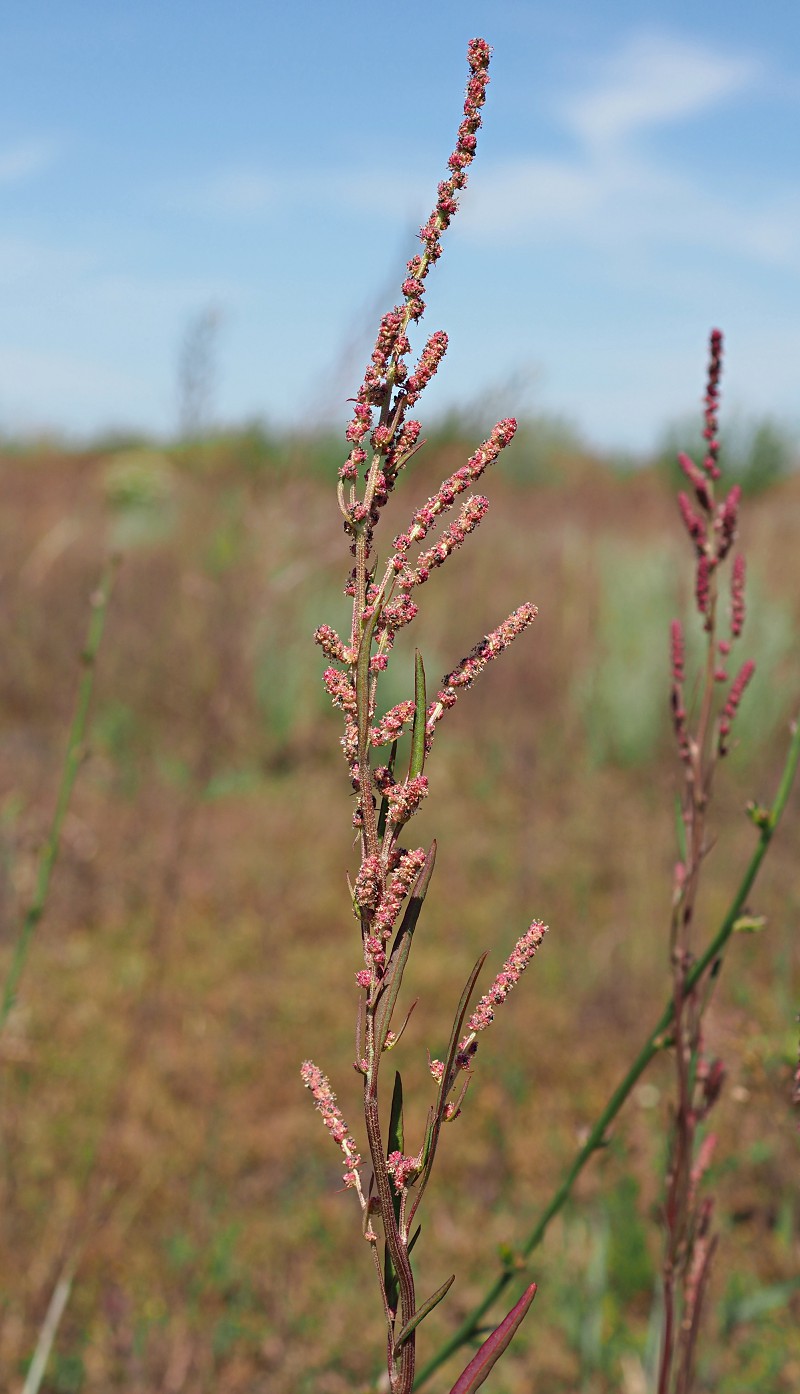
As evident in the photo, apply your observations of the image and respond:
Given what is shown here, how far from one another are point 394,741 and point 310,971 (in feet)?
14.5

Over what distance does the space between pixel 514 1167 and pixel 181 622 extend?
18.4ft

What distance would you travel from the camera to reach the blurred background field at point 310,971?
9.18 feet

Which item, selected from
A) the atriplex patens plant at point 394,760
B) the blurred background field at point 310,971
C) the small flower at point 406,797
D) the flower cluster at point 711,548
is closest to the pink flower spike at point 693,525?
the flower cluster at point 711,548

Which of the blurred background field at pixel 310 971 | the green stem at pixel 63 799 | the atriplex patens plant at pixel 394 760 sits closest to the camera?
the atriplex patens plant at pixel 394 760

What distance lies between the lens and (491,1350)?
64 centimetres

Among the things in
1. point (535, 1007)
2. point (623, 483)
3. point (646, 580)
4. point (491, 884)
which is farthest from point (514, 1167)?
point (623, 483)

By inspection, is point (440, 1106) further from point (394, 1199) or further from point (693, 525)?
point (693, 525)

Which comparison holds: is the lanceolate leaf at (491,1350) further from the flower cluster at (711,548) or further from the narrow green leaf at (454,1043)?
the flower cluster at (711,548)

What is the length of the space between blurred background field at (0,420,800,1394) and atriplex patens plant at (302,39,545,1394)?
30.7 inches

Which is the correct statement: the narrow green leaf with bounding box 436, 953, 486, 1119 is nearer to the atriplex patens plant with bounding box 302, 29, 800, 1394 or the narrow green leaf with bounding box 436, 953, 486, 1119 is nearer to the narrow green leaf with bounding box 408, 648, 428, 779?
the atriplex patens plant with bounding box 302, 29, 800, 1394

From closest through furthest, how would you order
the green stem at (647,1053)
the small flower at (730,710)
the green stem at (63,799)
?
1. the green stem at (647,1053)
2. the small flower at (730,710)
3. the green stem at (63,799)

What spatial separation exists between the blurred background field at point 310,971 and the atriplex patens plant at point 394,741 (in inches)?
30.7

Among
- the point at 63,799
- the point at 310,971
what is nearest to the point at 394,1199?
the point at 63,799

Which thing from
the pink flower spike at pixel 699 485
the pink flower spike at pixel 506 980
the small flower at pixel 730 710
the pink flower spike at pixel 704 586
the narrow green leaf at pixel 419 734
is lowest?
the pink flower spike at pixel 506 980
